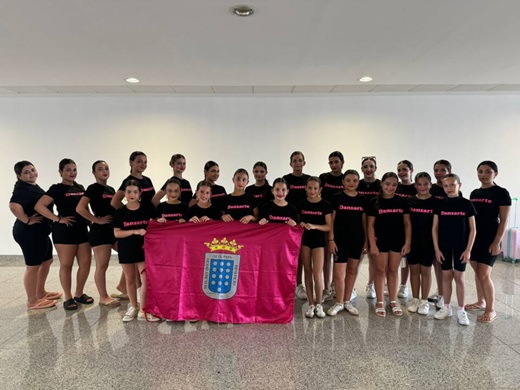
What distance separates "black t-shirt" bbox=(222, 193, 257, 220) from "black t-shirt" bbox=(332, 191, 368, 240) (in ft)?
2.77

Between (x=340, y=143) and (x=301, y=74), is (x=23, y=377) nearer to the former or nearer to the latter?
(x=301, y=74)

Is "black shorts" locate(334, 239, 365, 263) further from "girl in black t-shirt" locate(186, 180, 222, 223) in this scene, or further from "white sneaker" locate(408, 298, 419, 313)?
"girl in black t-shirt" locate(186, 180, 222, 223)

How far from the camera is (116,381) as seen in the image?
227 centimetres

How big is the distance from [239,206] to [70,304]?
2113 millimetres

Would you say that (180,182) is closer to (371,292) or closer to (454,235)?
(371,292)

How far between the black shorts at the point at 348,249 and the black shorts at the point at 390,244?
18cm

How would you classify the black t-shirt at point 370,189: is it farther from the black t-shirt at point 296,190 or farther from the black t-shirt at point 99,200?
the black t-shirt at point 99,200

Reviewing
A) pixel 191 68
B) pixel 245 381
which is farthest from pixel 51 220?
pixel 245 381

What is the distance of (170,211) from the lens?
324 cm

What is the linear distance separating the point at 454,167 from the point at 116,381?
5.77 meters

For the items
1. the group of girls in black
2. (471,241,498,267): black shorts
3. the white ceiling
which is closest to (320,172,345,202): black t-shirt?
the group of girls in black

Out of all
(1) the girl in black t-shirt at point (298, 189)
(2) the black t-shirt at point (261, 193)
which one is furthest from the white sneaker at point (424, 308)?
(2) the black t-shirt at point (261, 193)

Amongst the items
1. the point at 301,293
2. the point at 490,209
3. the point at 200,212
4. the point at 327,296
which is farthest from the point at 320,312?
the point at 490,209

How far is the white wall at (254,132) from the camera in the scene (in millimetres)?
5539
